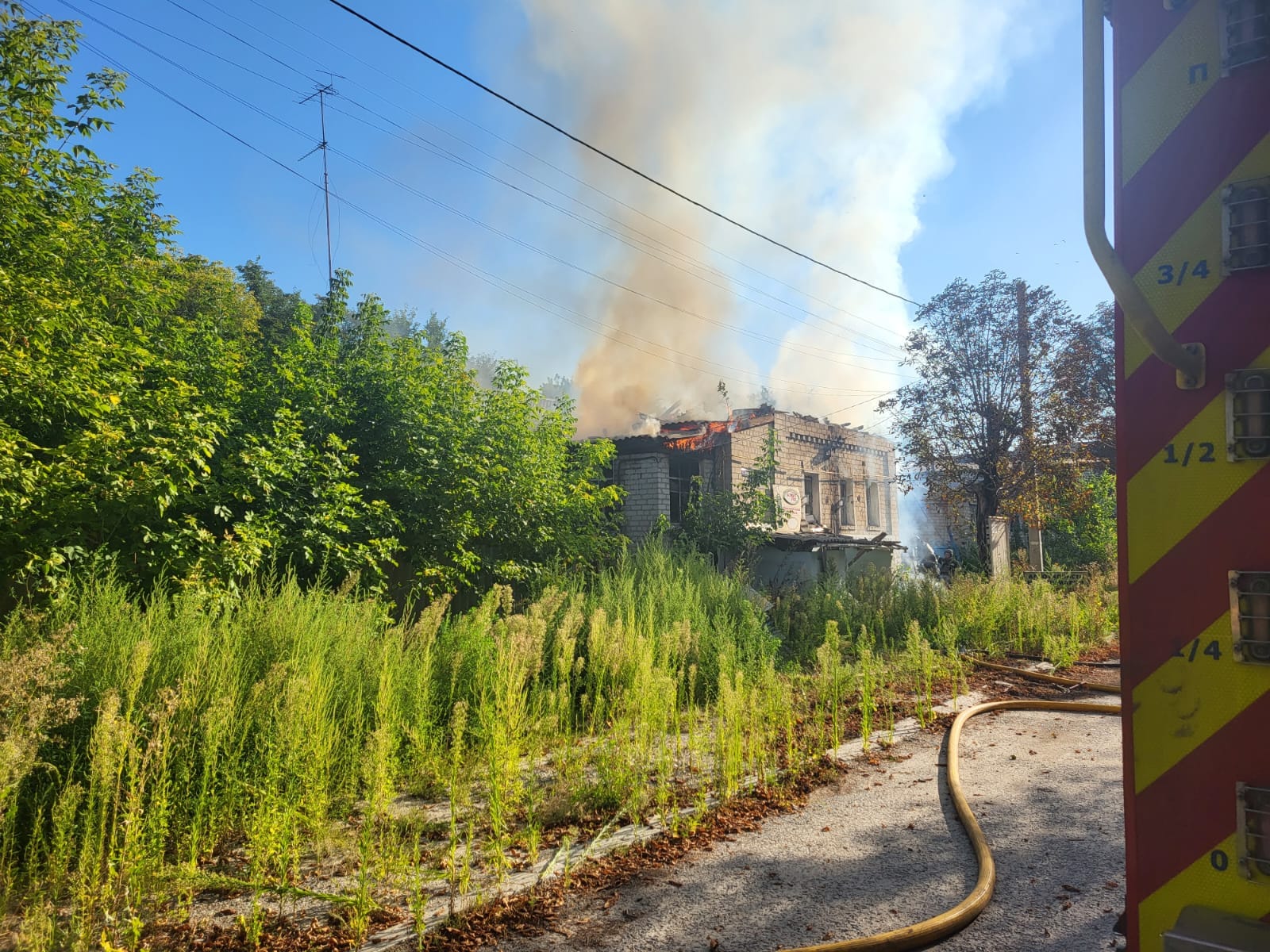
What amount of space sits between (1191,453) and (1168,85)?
32.5 inches

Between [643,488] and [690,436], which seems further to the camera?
[690,436]

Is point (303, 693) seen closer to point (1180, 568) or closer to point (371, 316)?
point (1180, 568)

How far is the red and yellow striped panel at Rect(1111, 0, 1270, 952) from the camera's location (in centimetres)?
144

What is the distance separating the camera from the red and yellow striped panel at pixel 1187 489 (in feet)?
4.73

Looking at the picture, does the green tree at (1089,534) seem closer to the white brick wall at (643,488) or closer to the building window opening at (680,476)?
the building window opening at (680,476)

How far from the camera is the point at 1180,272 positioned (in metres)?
1.57

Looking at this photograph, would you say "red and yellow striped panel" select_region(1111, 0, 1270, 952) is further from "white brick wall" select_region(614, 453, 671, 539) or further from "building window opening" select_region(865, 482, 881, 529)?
"building window opening" select_region(865, 482, 881, 529)

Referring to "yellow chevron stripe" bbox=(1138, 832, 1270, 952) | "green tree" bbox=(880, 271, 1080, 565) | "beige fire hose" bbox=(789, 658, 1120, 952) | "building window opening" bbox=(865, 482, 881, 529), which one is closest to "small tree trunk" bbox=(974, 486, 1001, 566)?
"green tree" bbox=(880, 271, 1080, 565)

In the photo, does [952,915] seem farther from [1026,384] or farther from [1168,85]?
[1026,384]

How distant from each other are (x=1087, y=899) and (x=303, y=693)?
383cm

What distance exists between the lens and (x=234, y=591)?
630cm

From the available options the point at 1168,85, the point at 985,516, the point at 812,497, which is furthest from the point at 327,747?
the point at 812,497

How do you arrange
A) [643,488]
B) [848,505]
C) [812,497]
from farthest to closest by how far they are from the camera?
[848,505], [812,497], [643,488]

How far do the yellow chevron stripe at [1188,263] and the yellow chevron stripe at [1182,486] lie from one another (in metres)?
0.18
